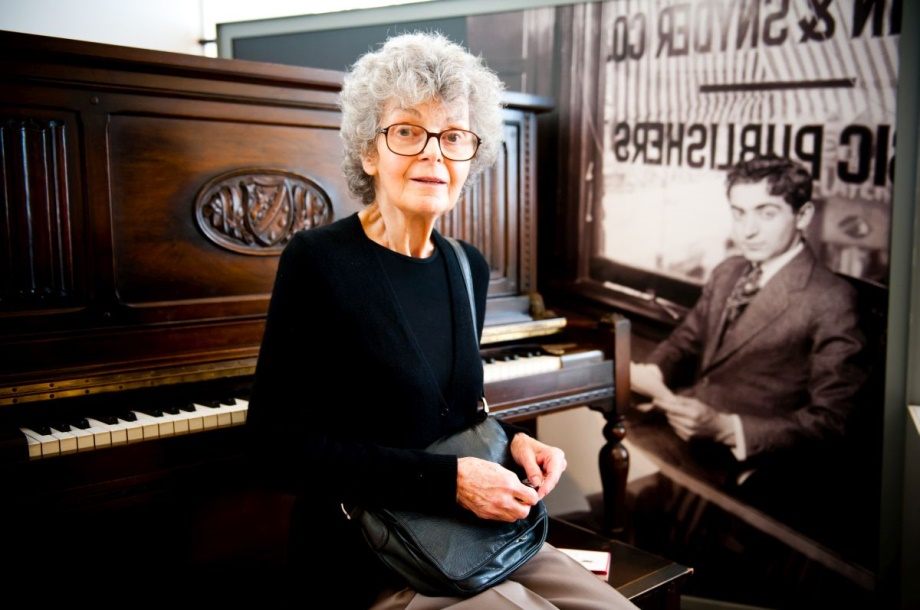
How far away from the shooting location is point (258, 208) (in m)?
2.35

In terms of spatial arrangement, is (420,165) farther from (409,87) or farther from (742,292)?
(742,292)

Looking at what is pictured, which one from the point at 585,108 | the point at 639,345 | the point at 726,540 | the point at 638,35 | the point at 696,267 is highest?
the point at 638,35

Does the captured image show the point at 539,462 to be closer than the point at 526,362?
Yes

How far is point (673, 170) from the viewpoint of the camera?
2.97 m

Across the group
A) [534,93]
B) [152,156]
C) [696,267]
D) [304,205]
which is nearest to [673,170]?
[696,267]

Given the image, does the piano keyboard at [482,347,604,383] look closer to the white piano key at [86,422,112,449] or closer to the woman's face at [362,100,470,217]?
the woman's face at [362,100,470,217]

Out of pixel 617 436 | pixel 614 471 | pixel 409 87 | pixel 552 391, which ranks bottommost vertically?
pixel 614 471

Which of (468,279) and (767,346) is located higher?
(468,279)

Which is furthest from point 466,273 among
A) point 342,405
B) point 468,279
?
point 342,405

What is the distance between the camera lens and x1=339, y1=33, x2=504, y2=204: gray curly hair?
5.16 ft

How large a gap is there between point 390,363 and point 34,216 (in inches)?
43.0

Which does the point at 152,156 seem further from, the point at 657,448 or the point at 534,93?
the point at 657,448

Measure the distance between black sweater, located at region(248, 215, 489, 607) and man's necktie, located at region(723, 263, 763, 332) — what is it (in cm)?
165

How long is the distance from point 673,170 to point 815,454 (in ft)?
3.71
